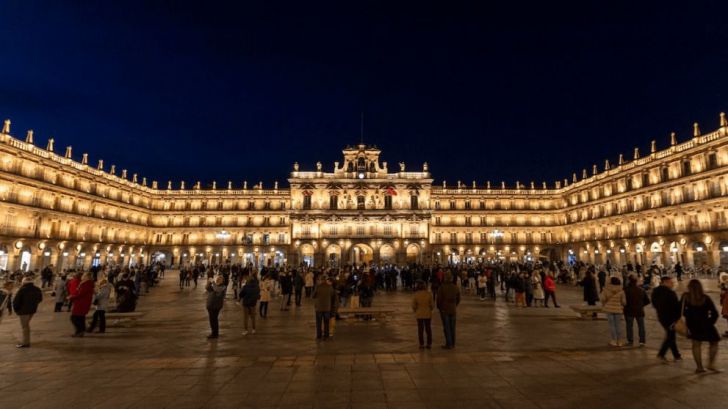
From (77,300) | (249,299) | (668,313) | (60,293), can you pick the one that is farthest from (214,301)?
(668,313)

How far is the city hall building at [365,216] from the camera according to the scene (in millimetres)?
43656

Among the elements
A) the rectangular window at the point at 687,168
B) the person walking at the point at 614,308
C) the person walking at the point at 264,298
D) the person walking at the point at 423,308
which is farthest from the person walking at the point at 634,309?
the rectangular window at the point at 687,168

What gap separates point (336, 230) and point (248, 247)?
654 inches

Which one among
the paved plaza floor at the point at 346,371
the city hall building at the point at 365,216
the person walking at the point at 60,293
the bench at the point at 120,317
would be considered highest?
the city hall building at the point at 365,216

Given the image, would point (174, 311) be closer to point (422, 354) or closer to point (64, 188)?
point (422, 354)

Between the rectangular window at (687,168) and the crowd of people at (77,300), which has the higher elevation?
the rectangular window at (687,168)

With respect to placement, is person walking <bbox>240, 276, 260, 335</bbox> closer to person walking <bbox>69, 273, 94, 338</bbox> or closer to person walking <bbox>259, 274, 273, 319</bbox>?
person walking <bbox>259, 274, 273, 319</bbox>

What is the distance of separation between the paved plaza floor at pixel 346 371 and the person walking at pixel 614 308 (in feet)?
1.49

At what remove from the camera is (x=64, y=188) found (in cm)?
5053

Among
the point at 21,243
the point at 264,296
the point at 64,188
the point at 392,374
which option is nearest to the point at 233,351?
the point at 392,374

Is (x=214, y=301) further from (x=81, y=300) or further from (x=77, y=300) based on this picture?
(x=77, y=300)

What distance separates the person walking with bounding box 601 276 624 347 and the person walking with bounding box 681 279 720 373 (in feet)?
7.19

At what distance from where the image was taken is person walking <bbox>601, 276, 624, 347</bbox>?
9.55 metres

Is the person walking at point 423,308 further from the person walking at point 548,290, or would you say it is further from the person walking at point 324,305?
the person walking at point 548,290
